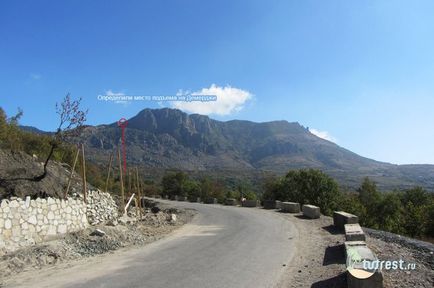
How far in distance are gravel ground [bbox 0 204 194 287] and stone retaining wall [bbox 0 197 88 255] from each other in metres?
0.46

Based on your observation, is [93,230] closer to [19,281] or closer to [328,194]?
[19,281]

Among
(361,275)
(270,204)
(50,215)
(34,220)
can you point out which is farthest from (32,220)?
(270,204)

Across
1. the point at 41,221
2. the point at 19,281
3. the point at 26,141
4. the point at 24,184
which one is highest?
the point at 26,141

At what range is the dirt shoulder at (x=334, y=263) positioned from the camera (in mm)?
8695

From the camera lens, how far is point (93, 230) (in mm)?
14805

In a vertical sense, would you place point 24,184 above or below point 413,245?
above

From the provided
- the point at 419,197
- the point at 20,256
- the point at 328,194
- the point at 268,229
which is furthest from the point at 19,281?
the point at 419,197

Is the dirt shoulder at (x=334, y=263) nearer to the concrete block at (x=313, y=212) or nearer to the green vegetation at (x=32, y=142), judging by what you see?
the concrete block at (x=313, y=212)

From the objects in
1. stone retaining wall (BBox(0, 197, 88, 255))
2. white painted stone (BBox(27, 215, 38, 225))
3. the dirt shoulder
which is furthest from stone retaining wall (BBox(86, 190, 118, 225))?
the dirt shoulder

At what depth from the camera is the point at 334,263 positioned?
1076cm

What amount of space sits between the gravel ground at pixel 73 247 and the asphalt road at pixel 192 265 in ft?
3.02

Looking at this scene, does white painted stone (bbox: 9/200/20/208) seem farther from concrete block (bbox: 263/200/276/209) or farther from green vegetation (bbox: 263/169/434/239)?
green vegetation (bbox: 263/169/434/239)

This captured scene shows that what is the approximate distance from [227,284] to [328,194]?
4621 centimetres

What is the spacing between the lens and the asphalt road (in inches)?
359
